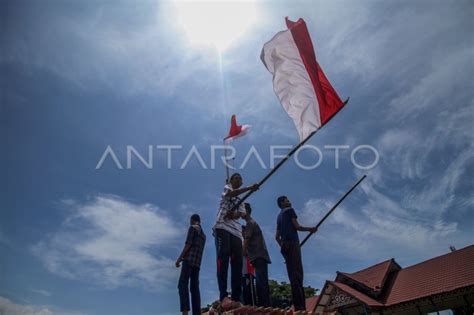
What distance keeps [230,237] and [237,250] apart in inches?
8.8

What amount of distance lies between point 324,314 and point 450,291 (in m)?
Answer: 18.0

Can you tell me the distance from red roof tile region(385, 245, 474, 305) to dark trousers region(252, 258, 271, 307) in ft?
53.0

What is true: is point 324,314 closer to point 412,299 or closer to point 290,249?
point 290,249

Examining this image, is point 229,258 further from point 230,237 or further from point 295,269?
point 295,269

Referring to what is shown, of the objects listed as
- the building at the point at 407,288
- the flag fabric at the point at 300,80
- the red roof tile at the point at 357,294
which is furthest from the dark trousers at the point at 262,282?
A: the red roof tile at the point at 357,294

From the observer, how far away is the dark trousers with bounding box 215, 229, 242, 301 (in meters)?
4.88

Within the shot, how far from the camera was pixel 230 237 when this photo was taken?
5062 mm

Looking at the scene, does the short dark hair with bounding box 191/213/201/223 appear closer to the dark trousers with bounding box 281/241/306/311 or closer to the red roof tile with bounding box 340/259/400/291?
the dark trousers with bounding box 281/241/306/311

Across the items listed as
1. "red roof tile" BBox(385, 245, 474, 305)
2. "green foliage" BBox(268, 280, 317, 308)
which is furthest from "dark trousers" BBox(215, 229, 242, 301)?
"green foliage" BBox(268, 280, 317, 308)

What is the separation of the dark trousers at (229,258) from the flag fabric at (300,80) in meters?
2.32

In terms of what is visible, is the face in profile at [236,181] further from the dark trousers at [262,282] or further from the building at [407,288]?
the building at [407,288]

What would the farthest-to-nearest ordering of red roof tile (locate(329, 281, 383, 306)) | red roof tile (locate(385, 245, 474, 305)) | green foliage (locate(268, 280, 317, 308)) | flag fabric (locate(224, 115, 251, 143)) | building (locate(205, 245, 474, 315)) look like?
green foliage (locate(268, 280, 317, 308)) < red roof tile (locate(329, 281, 383, 306)) < red roof tile (locate(385, 245, 474, 305)) < building (locate(205, 245, 474, 315)) < flag fabric (locate(224, 115, 251, 143))

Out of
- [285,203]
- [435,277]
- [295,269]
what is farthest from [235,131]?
[435,277]

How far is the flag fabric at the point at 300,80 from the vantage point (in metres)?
6.26
